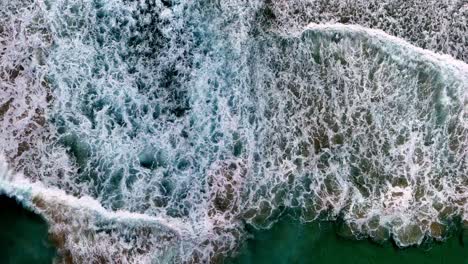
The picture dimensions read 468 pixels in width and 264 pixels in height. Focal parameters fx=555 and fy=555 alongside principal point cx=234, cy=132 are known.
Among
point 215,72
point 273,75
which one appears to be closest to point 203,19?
point 215,72

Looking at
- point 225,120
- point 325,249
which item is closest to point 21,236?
point 225,120

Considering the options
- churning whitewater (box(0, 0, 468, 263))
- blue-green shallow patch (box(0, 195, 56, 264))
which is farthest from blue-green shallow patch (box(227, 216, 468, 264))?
blue-green shallow patch (box(0, 195, 56, 264))

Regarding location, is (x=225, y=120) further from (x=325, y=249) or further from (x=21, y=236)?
(x=21, y=236)

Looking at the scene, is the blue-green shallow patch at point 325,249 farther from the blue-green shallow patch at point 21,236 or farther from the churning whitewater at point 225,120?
the blue-green shallow patch at point 21,236

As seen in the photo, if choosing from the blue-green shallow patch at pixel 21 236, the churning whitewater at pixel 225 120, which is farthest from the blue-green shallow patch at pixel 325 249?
the blue-green shallow patch at pixel 21 236

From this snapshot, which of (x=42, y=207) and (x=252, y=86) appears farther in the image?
(x=252, y=86)

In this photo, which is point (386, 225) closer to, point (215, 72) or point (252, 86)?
point (252, 86)

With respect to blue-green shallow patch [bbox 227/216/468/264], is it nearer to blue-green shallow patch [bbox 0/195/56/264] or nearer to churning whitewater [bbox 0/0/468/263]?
churning whitewater [bbox 0/0/468/263]
